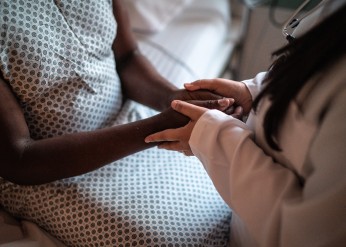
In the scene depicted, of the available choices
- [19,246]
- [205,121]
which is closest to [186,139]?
[205,121]

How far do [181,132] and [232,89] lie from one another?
7.6 inches

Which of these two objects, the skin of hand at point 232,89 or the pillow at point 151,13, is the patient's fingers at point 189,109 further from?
the pillow at point 151,13

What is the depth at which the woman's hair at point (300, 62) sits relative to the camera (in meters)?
0.45

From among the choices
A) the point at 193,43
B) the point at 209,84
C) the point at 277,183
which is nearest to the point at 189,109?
the point at 209,84

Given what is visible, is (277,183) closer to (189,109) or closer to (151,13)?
(189,109)

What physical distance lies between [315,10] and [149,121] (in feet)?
1.39

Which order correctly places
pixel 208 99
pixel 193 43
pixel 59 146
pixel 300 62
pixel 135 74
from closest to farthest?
pixel 300 62
pixel 59 146
pixel 208 99
pixel 135 74
pixel 193 43

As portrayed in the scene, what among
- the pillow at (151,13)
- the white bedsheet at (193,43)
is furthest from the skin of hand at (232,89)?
the pillow at (151,13)

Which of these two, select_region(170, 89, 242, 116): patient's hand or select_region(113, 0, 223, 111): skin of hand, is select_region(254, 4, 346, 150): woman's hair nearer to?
select_region(170, 89, 242, 116): patient's hand

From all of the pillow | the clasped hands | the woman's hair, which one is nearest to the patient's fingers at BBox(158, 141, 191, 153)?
the clasped hands

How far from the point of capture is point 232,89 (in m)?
0.80

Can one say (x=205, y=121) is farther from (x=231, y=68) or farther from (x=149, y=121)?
(x=231, y=68)

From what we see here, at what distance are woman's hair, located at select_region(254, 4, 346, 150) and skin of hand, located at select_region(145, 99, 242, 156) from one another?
18 cm

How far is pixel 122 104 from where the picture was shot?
0.98 meters
